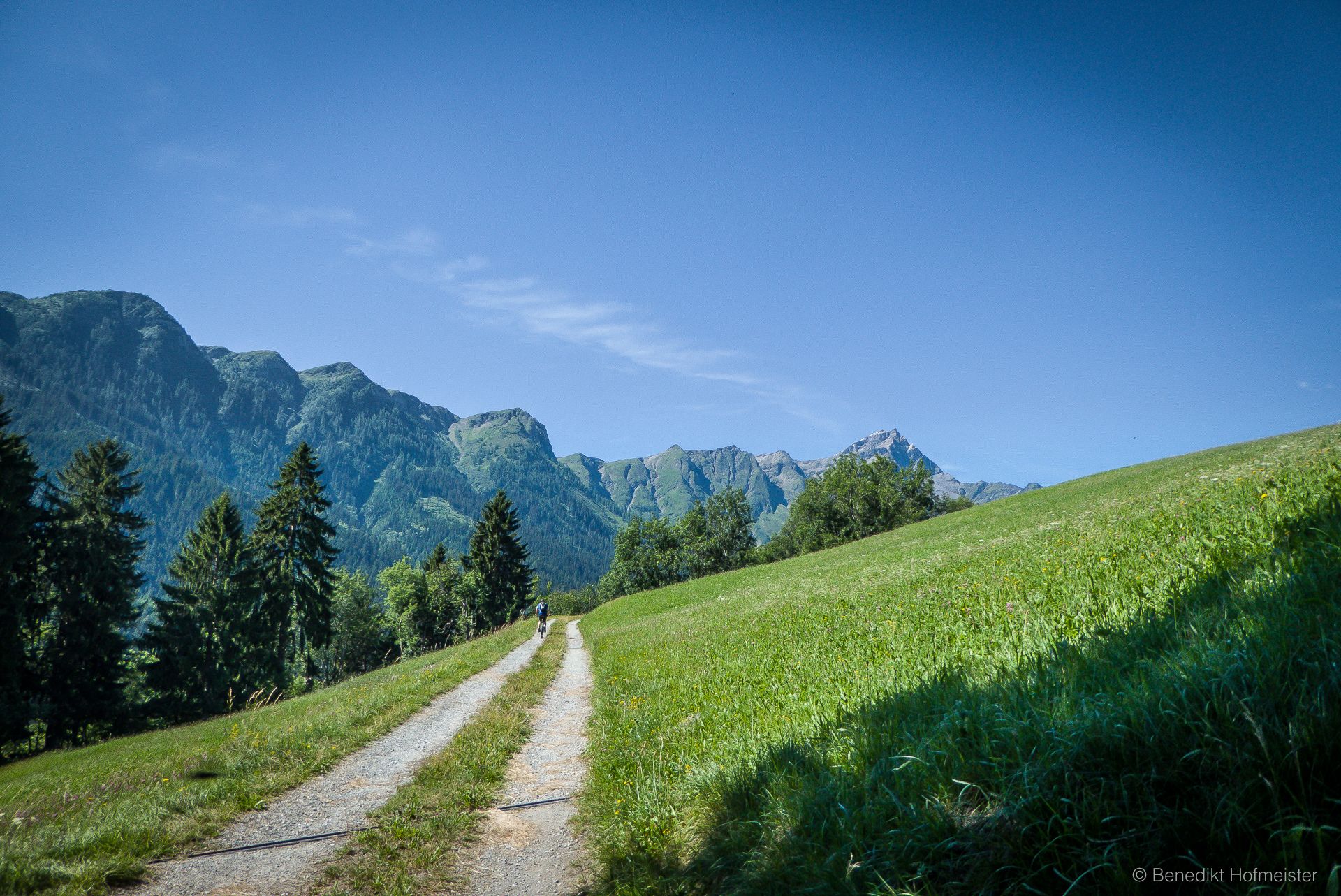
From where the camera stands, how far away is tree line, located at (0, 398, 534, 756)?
30.7m

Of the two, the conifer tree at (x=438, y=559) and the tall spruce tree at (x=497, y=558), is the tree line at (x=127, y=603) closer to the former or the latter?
the tall spruce tree at (x=497, y=558)

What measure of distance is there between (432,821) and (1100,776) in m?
6.92

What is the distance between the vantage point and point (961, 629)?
782cm

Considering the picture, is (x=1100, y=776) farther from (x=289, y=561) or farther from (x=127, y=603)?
(x=289, y=561)

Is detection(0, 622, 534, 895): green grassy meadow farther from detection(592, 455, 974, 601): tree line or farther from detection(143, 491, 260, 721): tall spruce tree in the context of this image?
detection(592, 455, 974, 601): tree line

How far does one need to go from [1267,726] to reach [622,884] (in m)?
4.70

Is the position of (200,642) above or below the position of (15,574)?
below

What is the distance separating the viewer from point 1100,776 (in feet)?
9.62

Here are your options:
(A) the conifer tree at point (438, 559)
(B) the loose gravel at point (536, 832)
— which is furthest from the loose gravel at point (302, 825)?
(A) the conifer tree at point (438, 559)

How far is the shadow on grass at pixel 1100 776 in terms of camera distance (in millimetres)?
2465

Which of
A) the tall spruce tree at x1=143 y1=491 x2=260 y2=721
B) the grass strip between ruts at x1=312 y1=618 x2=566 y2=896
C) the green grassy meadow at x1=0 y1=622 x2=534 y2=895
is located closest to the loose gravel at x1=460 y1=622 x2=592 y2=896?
the grass strip between ruts at x1=312 y1=618 x2=566 y2=896

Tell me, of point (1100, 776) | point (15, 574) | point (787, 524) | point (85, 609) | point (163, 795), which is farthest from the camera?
point (787, 524)

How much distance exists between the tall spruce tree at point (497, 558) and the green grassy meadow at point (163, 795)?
71.8 metres

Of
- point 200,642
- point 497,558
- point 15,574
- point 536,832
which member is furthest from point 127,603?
point 497,558
